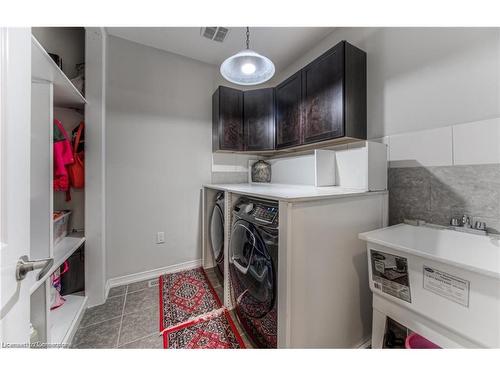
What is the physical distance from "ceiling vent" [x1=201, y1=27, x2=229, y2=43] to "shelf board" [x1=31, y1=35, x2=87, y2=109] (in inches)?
48.4

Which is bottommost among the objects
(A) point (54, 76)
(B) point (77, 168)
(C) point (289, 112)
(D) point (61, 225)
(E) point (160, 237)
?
(E) point (160, 237)

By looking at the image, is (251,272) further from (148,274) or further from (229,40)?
(229,40)

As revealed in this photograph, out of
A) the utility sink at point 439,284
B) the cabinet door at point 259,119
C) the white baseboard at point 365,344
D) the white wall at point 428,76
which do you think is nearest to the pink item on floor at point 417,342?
the utility sink at point 439,284

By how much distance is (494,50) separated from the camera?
3.11 feet

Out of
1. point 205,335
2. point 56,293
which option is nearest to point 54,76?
point 56,293

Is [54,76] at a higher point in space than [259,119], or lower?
lower

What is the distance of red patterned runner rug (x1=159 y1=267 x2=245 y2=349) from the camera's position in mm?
1254


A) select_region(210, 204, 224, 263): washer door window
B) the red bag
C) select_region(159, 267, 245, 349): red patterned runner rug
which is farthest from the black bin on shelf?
select_region(210, 204, 224, 263): washer door window

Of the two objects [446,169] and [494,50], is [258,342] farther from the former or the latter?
[494,50]

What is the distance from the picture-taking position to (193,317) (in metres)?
1.47

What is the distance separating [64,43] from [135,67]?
0.55m

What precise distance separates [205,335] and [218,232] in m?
0.85

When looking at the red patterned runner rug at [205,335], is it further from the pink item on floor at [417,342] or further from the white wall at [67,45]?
the white wall at [67,45]

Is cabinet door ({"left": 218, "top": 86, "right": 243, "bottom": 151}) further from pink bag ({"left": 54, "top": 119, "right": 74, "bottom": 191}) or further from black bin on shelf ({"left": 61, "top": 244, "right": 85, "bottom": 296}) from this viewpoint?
black bin on shelf ({"left": 61, "top": 244, "right": 85, "bottom": 296})
